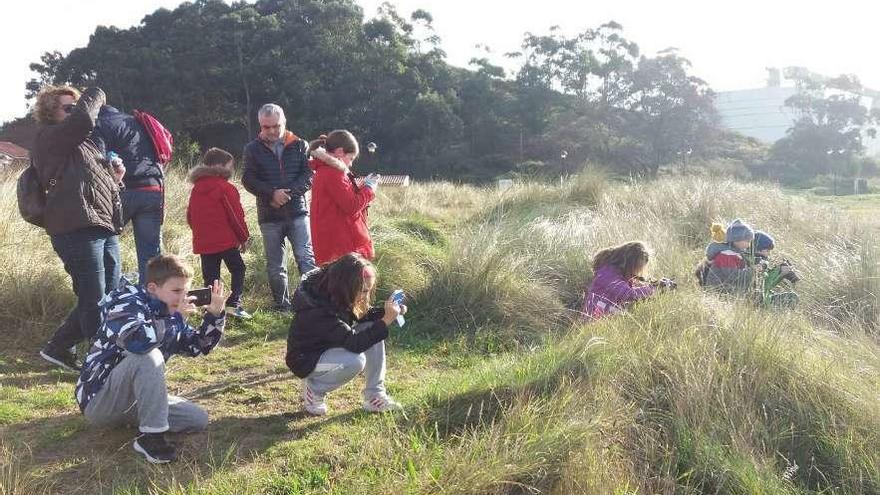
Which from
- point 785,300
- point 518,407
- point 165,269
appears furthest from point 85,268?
point 785,300

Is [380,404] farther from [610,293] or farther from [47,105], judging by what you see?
[47,105]

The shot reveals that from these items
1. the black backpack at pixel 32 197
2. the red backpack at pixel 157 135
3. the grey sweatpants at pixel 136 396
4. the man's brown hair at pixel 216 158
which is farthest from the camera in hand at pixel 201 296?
the man's brown hair at pixel 216 158

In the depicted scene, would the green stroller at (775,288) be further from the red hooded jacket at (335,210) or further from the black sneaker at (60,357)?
the black sneaker at (60,357)

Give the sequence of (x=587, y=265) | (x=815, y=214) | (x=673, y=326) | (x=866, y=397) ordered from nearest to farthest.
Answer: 1. (x=866, y=397)
2. (x=673, y=326)
3. (x=587, y=265)
4. (x=815, y=214)

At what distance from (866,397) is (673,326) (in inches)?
37.6

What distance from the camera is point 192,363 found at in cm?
429

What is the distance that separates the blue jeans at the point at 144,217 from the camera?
4.51 metres

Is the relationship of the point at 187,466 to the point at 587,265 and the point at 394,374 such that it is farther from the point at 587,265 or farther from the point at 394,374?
the point at 587,265

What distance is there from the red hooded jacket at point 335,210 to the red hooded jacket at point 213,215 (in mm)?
872

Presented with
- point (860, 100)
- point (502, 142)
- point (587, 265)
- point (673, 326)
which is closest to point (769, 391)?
point (673, 326)

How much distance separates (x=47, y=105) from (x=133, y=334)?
1703 millimetres

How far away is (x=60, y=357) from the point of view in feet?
13.3

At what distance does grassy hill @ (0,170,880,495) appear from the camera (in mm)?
2662

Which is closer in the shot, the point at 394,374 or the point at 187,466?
the point at 187,466
